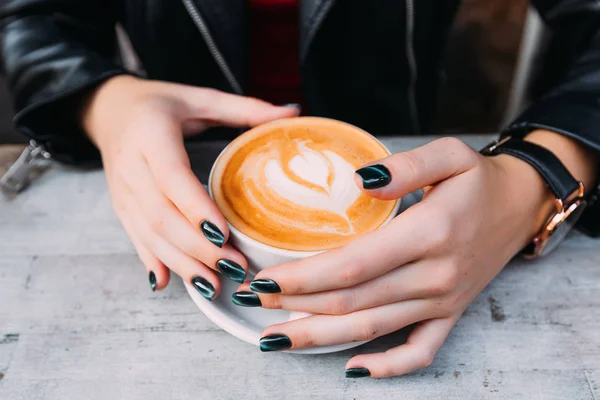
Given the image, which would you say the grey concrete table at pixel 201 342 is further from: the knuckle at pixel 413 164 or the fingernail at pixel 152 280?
the knuckle at pixel 413 164

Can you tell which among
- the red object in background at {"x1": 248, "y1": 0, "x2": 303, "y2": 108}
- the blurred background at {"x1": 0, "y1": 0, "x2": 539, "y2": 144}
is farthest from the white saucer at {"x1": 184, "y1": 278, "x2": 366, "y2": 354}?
the blurred background at {"x1": 0, "y1": 0, "x2": 539, "y2": 144}

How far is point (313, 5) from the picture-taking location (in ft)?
2.93

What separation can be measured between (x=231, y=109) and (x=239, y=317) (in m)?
0.32

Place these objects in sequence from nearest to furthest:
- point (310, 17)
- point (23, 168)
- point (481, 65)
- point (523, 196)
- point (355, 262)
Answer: point (355, 262), point (523, 196), point (23, 168), point (310, 17), point (481, 65)

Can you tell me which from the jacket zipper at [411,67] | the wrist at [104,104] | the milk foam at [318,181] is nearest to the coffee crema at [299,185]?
the milk foam at [318,181]

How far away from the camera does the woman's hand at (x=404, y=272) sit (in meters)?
0.49

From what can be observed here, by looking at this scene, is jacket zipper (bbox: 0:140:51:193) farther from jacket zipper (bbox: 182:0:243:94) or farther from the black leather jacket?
jacket zipper (bbox: 182:0:243:94)

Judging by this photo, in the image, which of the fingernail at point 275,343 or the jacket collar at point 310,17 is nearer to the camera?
the fingernail at point 275,343

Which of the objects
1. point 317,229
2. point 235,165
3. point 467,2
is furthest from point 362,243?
point 467,2

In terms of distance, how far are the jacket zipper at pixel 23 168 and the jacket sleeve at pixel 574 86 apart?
809 millimetres

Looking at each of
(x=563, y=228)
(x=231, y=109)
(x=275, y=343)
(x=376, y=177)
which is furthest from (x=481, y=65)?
(x=275, y=343)

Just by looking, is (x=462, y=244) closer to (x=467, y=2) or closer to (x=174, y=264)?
(x=174, y=264)

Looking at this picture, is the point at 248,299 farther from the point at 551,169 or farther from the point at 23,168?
the point at 23,168

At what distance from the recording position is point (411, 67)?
1.06 m
